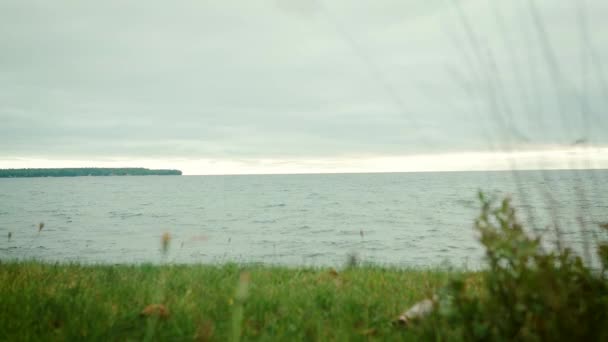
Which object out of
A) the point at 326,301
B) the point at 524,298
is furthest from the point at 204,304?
the point at 524,298

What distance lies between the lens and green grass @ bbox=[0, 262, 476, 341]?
365cm

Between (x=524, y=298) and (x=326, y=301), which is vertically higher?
(x=524, y=298)

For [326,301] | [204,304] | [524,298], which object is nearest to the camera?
[524,298]

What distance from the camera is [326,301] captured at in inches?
188

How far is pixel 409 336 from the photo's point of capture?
3.57 metres

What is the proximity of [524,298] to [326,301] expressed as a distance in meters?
2.47

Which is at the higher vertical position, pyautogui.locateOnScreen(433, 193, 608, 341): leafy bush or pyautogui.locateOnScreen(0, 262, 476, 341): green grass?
pyautogui.locateOnScreen(433, 193, 608, 341): leafy bush

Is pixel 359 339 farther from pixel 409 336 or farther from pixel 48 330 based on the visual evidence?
pixel 48 330

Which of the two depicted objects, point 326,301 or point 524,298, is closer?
point 524,298

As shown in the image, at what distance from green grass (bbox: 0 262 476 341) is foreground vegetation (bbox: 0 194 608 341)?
0.6 inches

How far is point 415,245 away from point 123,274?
1573 centimetres

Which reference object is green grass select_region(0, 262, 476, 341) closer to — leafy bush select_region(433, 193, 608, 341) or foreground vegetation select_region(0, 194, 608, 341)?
foreground vegetation select_region(0, 194, 608, 341)

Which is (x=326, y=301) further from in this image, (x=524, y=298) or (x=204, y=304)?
(x=524, y=298)

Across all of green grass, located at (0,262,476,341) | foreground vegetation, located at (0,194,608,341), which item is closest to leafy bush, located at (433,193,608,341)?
foreground vegetation, located at (0,194,608,341)
